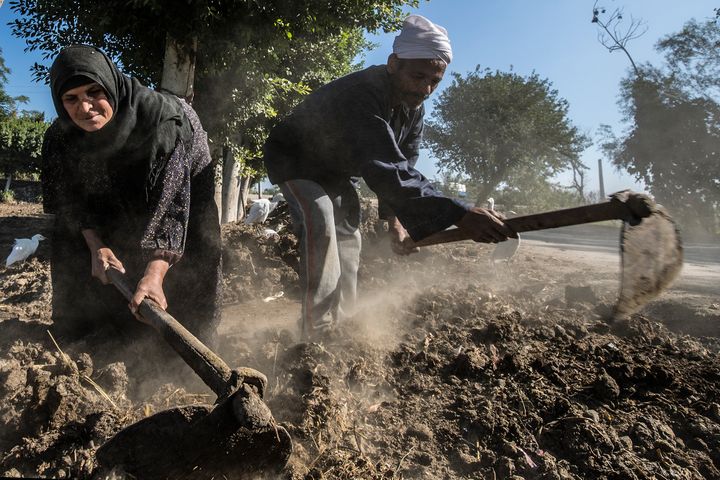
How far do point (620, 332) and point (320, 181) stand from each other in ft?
7.80

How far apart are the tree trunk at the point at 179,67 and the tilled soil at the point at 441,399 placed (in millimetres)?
4567

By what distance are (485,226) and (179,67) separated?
6.38 meters

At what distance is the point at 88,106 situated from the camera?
2.17m

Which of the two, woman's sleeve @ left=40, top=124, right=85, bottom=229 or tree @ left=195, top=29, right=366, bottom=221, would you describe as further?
tree @ left=195, top=29, right=366, bottom=221

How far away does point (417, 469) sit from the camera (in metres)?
1.90

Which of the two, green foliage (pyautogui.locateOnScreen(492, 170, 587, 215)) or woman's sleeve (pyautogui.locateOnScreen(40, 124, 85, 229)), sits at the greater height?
green foliage (pyautogui.locateOnScreen(492, 170, 587, 215))

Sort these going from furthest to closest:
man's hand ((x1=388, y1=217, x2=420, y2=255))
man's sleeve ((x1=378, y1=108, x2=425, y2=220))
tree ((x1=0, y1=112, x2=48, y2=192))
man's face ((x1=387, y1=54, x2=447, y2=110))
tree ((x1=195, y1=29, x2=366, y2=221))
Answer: tree ((x1=0, y1=112, x2=48, y2=192)) → tree ((x1=195, y1=29, x2=366, y2=221)) → man's hand ((x1=388, y1=217, x2=420, y2=255)) → man's sleeve ((x1=378, y1=108, x2=425, y2=220)) → man's face ((x1=387, y1=54, x2=447, y2=110))

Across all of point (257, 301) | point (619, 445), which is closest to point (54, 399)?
point (619, 445)

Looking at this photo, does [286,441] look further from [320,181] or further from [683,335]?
[683,335]

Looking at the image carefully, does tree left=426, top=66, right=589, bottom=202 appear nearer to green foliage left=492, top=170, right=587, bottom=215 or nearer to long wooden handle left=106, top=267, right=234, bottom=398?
green foliage left=492, top=170, right=587, bottom=215

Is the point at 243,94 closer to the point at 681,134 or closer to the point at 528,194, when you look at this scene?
the point at 681,134

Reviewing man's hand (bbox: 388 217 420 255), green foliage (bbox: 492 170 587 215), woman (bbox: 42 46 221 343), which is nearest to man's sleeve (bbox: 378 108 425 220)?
man's hand (bbox: 388 217 420 255)

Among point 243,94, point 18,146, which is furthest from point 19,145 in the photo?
point 243,94

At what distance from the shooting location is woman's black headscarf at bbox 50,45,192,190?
2180mm
